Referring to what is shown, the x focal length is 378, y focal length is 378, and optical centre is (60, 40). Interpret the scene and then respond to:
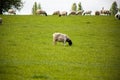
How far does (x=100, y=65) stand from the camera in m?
21.7

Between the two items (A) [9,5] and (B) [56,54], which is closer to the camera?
(B) [56,54]

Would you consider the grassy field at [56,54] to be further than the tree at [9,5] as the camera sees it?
No

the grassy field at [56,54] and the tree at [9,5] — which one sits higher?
the tree at [9,5]

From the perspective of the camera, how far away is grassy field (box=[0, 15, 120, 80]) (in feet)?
59.2

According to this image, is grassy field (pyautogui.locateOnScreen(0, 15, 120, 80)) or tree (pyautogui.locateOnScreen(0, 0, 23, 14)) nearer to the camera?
grassy field (pyautogui.locateOnScreen(0, 15, 120, 80))

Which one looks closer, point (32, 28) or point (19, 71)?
point (19, 71)

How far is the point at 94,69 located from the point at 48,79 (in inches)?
169

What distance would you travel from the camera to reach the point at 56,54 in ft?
81.3

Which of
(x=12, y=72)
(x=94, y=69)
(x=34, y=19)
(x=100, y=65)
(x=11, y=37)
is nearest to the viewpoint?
(x=12, y=72)

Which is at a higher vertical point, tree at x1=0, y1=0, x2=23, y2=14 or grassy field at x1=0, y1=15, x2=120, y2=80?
tree at x1=0, y1=0, x2=23, y2=14

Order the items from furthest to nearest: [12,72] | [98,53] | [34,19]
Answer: [34,19] → [98,53] → [12,72]

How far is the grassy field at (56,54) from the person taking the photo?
18.0 m

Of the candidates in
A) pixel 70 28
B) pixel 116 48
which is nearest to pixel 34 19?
pixel 70 28

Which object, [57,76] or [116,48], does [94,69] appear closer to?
[57,76]
